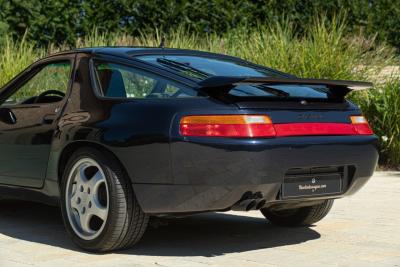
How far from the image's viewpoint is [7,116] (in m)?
6.49

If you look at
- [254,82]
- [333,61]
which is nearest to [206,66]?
[254,82]

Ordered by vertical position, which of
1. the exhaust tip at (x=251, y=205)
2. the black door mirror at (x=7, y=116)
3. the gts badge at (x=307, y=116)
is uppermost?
the gts badge at (x=307, y=116)

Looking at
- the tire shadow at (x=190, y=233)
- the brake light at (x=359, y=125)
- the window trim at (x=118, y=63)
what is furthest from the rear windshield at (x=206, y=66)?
the tire shadow at (x=190, y=233)

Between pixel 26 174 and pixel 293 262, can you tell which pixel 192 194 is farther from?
pixel 26 174

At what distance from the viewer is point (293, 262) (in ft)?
17.8

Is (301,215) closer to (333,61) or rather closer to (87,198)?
(87,198)

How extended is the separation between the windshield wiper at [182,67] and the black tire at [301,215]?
1273 millimetres

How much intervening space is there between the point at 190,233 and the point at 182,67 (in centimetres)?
132

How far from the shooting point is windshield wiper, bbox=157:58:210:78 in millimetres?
5754

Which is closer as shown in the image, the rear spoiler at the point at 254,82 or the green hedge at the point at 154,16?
the rear spoiler at the point at 254,82

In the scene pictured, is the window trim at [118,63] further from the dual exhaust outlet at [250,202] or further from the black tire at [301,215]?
the black tire at [301,215]

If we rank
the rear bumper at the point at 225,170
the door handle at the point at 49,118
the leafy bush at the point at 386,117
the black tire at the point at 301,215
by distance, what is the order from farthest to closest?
the leafy bush at the point at 386,117 < the black tire at the point at 301,215 < the door handle at the point at 49,118 < the rear bumper at the point at 225,170

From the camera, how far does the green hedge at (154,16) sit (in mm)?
15000

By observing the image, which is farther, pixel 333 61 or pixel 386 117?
pixel 333 61
